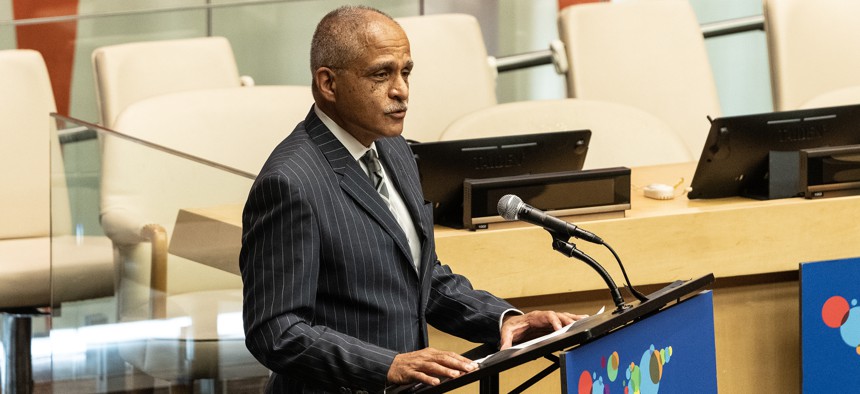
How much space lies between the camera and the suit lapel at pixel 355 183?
213cm

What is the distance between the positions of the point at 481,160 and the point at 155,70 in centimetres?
155

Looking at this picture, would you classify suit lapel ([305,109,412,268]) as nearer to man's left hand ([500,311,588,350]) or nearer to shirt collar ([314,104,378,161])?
shirt collar ([314,104,378,161])

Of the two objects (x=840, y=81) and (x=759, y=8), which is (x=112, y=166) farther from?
(x=759, y=8)

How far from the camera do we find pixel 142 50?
13.5 feet

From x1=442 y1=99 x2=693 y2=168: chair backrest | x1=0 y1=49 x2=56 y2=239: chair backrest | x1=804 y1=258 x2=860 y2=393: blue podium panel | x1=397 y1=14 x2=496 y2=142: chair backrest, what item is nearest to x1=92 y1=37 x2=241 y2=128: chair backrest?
x1=0 y1=49 x2=56 y2=239: chair backrest

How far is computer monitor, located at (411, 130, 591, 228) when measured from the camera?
2.84 m

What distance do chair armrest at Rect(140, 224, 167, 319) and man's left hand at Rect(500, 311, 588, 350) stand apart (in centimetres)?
107

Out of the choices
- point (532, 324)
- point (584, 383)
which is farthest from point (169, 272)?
point (584, 383)

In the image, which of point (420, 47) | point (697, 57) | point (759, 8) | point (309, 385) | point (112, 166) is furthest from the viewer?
point (759, 8)

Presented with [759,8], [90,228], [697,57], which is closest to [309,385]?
[90,228]

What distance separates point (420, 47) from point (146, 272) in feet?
5.20

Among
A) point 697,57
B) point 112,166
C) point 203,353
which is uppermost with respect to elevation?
point 697,57

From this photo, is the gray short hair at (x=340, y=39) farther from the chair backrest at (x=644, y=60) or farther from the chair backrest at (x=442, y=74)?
the chair backrest at (x=644, y=60)

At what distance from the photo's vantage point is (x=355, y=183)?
214cm
